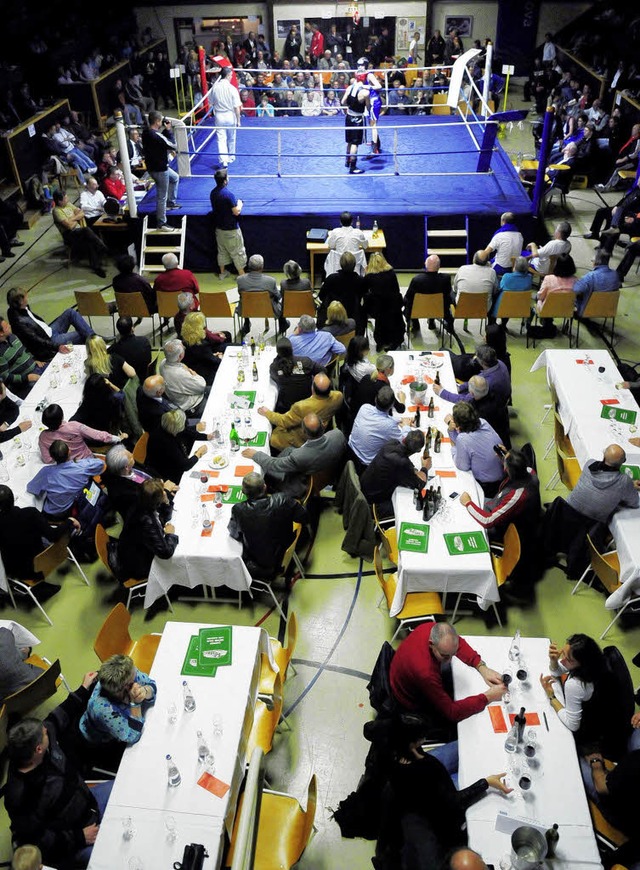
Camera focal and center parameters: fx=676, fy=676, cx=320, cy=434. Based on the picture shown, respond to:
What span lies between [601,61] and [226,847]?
812 inches

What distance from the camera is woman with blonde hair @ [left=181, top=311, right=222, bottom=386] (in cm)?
727

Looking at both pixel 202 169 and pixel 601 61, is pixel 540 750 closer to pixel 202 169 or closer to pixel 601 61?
pixel 202 169

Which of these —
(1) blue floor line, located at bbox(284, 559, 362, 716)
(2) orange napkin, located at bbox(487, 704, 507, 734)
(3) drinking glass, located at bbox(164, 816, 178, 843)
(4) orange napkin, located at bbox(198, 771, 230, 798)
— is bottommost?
(1) blue floor line, located at bbox(284, 559, 362, 716)

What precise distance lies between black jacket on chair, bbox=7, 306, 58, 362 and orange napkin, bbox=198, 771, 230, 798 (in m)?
5.67

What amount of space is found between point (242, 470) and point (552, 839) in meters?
3.53

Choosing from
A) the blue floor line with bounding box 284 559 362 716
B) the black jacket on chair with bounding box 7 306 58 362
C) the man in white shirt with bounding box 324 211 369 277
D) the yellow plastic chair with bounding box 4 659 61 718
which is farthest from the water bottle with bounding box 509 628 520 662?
the black jacket on chair with bounding box 7 306 58 362

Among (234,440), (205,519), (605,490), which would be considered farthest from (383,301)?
(205,519)

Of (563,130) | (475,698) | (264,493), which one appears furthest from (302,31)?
(475,698)

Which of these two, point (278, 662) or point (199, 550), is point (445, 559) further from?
point (199, 550)

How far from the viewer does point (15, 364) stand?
723 centimetres

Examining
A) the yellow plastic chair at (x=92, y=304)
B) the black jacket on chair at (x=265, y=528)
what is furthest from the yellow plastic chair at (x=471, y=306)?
the yellow plastic chair at (x=92, y=304)

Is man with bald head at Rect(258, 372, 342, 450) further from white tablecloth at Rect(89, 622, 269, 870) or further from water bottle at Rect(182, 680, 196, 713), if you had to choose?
water bottle at Rect(182, 680, 196, 713)

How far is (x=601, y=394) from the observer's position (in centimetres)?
654

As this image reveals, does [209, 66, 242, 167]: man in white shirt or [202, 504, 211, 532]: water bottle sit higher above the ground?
[209, 66, 242, 167]: man in white shirt
